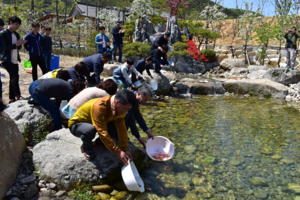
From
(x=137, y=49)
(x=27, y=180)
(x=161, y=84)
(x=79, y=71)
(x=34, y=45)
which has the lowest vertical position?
(x=27, y=180)

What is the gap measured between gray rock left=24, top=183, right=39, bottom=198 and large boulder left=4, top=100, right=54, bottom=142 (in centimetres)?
117

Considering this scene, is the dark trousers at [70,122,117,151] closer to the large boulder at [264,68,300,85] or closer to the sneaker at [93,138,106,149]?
the sneaker at [93,138,106,149]

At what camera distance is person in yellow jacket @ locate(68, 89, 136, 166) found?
8.07ft

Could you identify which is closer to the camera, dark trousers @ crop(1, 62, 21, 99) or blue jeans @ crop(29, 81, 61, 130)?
blue jeans @ crop(29, 81, 61, 130)

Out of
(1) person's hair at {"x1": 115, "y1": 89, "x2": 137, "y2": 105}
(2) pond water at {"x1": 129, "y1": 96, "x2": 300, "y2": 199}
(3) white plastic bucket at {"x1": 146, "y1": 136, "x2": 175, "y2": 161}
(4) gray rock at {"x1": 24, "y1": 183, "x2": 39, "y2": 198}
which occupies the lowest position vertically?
(2) pond water at {"x1": 129, "y1": 96, "x2": 300, "y2": 199}

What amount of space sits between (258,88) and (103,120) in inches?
356

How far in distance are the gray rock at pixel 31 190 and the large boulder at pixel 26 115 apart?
1167mm

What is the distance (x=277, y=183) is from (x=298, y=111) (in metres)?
5.28

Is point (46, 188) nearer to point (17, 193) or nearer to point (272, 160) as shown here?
point (17, 193)

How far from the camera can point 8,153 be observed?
259 cm

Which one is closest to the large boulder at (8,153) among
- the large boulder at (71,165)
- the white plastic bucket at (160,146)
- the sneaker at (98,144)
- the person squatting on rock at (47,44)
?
the large boulder at (71,165)

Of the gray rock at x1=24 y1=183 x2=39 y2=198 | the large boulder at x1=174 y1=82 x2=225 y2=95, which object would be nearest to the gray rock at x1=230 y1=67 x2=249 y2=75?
the large boulder at x1=174 y1=82 x2=225 y2=95

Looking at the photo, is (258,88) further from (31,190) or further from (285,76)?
(31,190)

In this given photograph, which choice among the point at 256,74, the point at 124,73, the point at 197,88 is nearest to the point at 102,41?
the point at 124,73
